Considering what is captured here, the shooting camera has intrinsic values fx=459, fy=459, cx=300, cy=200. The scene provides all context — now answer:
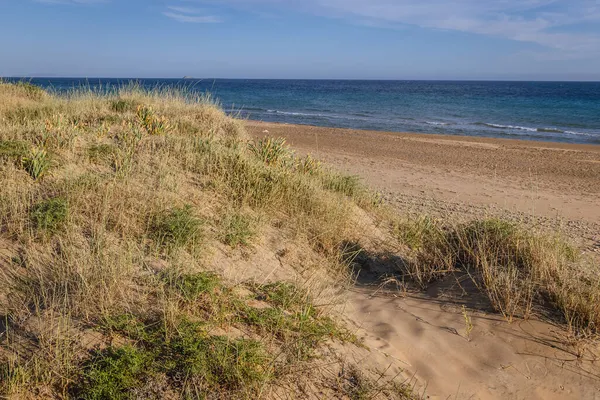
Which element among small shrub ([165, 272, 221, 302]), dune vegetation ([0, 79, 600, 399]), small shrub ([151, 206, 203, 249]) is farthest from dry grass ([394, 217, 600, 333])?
small shrub ([151, 206, 203, 249])

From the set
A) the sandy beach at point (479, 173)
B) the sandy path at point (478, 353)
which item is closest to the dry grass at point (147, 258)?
the sandy path at point (478, 353)

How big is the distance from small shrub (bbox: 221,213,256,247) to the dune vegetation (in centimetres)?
2

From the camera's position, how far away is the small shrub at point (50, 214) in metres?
4.60

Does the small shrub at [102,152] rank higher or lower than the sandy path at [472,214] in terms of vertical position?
higher

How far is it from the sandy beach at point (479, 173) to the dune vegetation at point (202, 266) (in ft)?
7.19

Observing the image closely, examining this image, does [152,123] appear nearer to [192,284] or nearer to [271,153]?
[271,153]

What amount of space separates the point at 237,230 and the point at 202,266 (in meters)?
0.86

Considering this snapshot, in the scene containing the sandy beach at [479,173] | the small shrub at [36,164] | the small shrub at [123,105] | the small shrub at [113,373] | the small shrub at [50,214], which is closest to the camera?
the small shrub at [113,373]

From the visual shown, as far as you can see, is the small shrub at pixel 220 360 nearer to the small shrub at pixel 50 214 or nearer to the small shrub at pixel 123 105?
the small shrub at pixel 50 214

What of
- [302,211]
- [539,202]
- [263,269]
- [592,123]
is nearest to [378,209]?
[302,211]

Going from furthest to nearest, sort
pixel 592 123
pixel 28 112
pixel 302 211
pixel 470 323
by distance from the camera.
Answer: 1. pixel 592 123
2. pixel 28 112
3. pixel 302 211
4. pixel 470 323

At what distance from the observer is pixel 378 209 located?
7.79 metres

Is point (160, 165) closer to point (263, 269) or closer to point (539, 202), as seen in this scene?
point (263, 269)

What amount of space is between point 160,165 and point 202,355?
388cm
